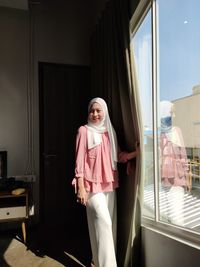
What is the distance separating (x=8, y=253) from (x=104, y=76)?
217 centimetres

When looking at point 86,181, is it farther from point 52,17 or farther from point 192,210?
point 52,17

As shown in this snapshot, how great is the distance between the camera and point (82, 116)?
3182mm

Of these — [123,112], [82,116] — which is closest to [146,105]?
[123,112]

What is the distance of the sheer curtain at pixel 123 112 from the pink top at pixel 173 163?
225 mm

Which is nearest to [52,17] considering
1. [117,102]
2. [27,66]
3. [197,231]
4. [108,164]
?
[27,66]

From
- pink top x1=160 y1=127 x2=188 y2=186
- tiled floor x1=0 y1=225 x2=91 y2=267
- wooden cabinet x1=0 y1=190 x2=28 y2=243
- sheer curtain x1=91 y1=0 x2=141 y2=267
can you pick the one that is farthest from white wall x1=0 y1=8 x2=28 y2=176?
pink top x1=160 y1=127 x2=188 y2=186

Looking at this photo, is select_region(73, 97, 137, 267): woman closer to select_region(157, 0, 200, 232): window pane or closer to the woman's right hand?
the woman's right hand

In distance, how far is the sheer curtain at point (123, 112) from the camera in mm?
1827

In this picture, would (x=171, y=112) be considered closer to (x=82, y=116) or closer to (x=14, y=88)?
→ (x=82, y=116)

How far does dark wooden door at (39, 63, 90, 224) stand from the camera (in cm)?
299

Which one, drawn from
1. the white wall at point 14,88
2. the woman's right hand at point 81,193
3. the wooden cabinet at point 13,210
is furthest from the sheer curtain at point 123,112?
the white wall at point 14,88

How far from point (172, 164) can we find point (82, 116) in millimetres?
1746

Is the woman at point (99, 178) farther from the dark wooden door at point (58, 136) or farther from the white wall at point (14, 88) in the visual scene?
the white wall at point (14, 88)

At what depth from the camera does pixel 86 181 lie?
182 centimetres
